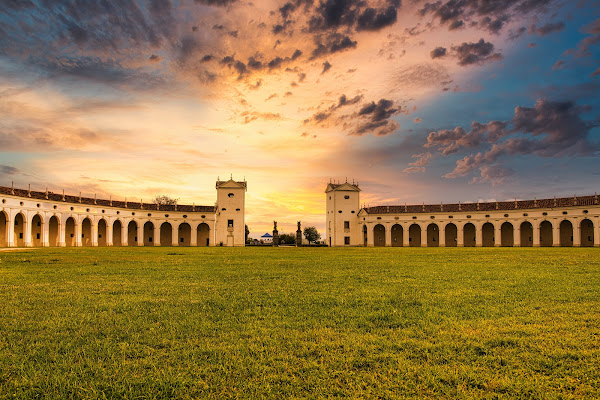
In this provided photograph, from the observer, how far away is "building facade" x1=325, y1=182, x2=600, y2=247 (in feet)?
188

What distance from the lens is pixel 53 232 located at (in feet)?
185

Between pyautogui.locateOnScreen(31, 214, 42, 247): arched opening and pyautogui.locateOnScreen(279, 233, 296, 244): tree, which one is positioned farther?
pyautogui.locateOnScreen(279, 233, 296, 244): tree

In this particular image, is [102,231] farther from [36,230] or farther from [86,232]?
[36,230]

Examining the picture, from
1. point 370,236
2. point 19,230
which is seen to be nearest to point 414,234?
point 370,236

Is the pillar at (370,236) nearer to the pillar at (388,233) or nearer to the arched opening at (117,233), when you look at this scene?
the pillar at (388,233)

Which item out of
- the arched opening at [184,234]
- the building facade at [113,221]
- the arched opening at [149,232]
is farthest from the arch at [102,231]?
the arched opening at [184,234]

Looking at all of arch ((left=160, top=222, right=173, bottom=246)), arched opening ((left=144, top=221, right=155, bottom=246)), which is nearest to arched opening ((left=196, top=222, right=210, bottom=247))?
arch ((left=160, top=222, right=173, bottom=246))

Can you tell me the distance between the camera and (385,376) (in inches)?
136

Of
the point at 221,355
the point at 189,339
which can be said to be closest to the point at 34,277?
the point at 189,339

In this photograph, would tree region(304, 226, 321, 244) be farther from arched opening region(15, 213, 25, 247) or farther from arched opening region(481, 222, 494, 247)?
arched opening region(15, 213, 25, 247)

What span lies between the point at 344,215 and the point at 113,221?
1515 inches

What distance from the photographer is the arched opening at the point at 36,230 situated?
52.1m

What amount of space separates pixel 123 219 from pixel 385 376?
6621 centimetres

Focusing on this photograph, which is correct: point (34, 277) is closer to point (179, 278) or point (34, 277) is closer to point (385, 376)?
point (179, 278)
